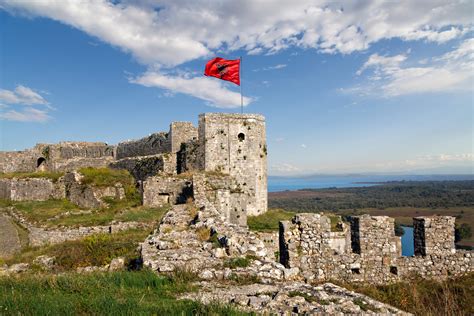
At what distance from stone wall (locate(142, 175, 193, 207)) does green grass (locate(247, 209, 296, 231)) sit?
4938 mm

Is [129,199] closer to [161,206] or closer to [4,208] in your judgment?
[161,206]

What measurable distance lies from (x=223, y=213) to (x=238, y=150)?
6.39 metres

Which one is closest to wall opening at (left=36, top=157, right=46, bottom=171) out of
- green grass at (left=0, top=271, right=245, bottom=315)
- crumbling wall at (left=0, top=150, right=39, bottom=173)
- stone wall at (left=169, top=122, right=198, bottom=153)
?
crumbling wall at (left=0, top=150, right=39, bottom=173)

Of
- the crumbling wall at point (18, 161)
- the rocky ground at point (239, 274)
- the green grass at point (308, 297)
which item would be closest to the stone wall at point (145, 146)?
the crumbling wall at point (18, 161)

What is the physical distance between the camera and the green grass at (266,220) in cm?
2062

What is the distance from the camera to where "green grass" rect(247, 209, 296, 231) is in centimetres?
2062

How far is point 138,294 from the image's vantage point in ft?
17.7

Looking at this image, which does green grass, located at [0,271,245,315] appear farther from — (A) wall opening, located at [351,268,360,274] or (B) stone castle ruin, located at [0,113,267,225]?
(B) stone castle ruin, located at [0,113,267,225]

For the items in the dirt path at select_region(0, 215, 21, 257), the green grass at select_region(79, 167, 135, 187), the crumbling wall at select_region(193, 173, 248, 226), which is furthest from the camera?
the green grass at select_region(79, 167, 135, 187)

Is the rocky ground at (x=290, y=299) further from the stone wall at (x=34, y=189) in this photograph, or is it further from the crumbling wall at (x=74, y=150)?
the crumbling wall at (x=74, y=150)

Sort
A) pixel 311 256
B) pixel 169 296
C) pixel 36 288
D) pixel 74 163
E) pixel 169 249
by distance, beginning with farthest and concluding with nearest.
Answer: pixel 74 163
pixel 311 256
pixel 169 249
pixel 36 288
pixel 169 296

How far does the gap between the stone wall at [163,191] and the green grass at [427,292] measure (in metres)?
12.6

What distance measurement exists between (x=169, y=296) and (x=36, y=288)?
255 cm

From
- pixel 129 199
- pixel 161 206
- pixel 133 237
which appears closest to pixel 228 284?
pixel 133 237
